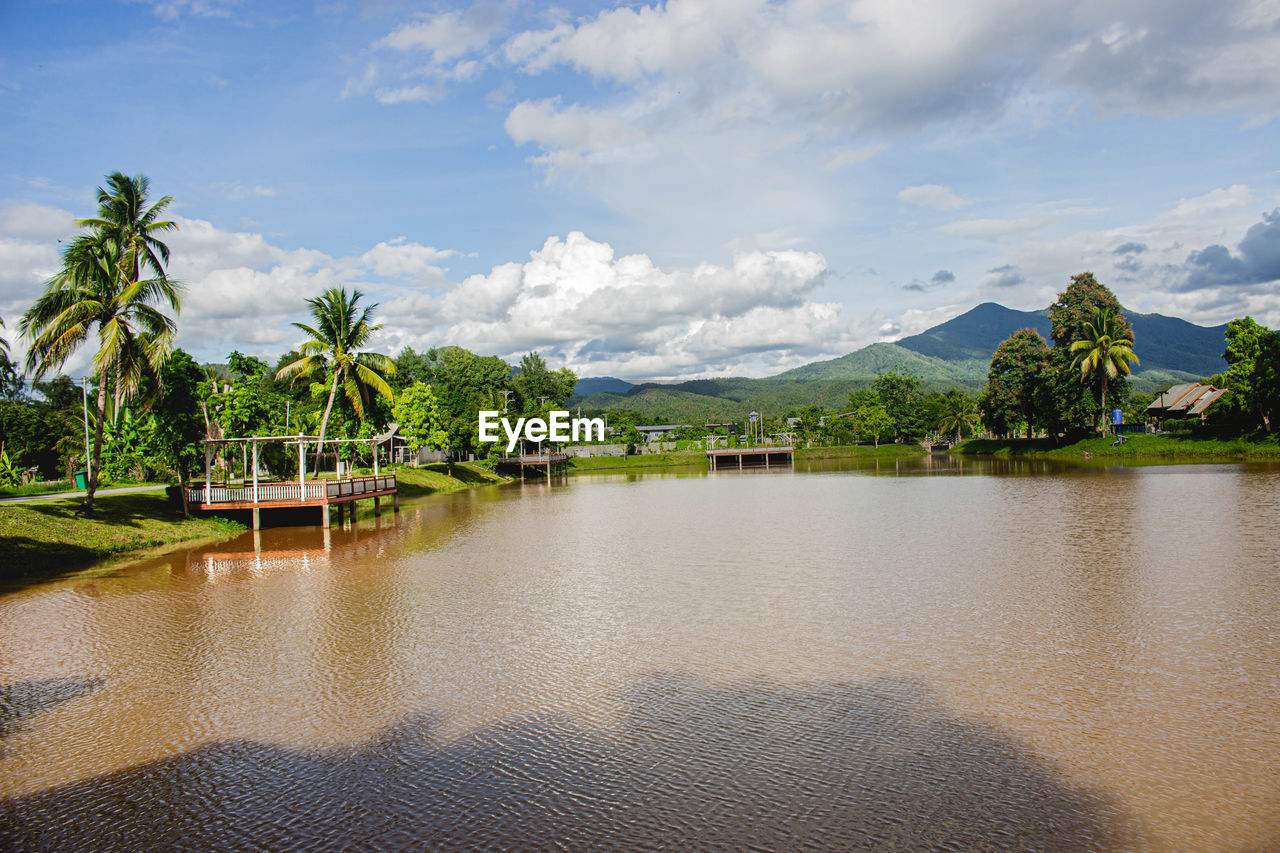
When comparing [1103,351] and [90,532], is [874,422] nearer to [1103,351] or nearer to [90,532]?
[1103,351]

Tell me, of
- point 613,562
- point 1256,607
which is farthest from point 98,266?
point 1256,607

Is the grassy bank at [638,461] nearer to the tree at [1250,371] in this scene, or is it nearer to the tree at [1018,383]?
the tree at [1018,383]

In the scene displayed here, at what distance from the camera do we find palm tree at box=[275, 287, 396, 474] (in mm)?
32656

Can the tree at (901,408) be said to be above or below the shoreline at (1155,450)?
above

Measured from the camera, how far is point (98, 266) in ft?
66.6

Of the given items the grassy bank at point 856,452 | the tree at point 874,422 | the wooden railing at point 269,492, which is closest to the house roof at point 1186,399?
the grassy bank at point 856,452

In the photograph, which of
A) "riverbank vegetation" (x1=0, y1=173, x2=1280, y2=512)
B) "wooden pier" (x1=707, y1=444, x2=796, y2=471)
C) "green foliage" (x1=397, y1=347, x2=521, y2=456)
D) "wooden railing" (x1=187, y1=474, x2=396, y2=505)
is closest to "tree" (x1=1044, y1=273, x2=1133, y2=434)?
"riverbank vegetation" (x1=0, y1=173, x2=1280, y2=512)

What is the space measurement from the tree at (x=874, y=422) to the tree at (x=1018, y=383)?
1871 centimetres

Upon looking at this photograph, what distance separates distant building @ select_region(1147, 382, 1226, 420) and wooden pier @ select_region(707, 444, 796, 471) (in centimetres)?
3201

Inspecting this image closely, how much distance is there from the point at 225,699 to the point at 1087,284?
6528cm

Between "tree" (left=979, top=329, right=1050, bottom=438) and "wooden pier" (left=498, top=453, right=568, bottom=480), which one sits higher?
"tree" (left=979, top=329, right=1050, bottom=438)

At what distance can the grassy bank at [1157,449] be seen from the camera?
44281 mm

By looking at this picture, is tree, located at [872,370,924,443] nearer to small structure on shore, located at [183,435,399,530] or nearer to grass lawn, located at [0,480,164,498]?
small structure on shore, located at [183,435,399,530]

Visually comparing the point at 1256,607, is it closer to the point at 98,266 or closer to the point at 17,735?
the point at 17,735
